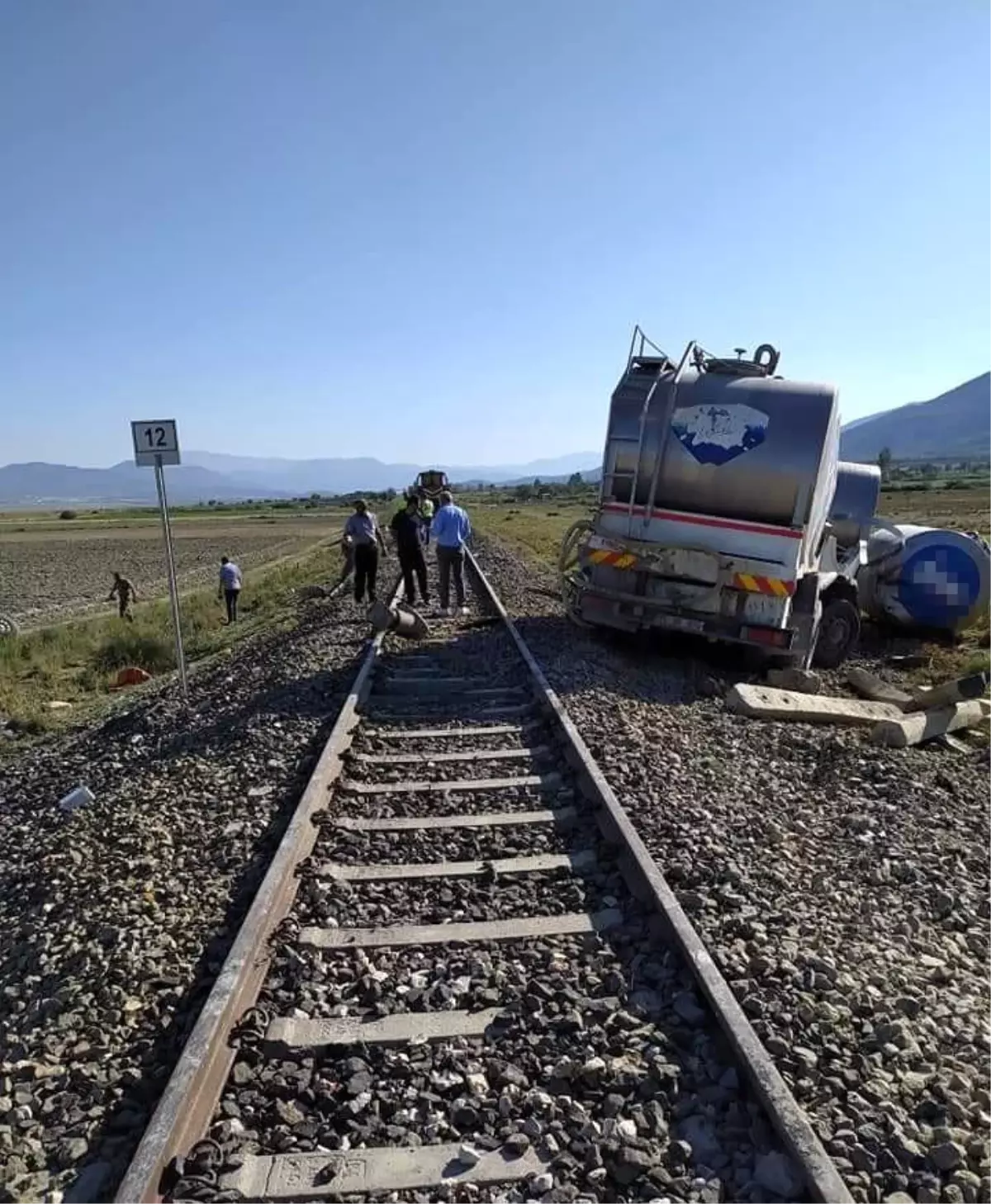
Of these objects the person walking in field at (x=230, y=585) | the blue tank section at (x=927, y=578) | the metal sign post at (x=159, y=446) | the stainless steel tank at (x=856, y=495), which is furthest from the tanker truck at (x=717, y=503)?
the person walking in field at (x=230, y=585)

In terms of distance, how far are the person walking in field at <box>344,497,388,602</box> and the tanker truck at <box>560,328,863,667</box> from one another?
578cm

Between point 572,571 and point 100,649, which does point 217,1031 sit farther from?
point 100,649

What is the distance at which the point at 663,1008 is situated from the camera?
12.2 ft

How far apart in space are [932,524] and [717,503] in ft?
123

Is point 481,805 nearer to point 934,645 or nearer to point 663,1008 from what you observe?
point 663,1008

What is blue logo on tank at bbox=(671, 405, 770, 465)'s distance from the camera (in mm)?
9992

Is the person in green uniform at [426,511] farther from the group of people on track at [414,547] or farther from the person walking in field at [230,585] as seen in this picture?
the group of people on track at [414,547]

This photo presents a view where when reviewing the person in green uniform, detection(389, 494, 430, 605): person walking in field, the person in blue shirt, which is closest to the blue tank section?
the person in blue shirt

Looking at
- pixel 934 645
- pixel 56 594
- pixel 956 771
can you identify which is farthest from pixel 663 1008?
pixel 56 594

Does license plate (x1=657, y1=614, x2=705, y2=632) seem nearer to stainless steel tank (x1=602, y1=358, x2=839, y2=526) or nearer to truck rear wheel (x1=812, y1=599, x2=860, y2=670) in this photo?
stainless steel tank (x1=602, y1=358, x2=839, y2=526)

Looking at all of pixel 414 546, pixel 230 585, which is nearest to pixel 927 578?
pixel 414 546

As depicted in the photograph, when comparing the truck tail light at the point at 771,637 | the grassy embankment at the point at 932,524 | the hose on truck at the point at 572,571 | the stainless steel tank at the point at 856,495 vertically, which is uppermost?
the stainless steel tank at the point at 856,495

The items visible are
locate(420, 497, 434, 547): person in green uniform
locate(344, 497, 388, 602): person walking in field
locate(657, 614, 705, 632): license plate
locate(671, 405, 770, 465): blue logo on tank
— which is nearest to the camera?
locate(671, 405, 770, 465): blue logo on tank

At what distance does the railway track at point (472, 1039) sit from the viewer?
287cm
